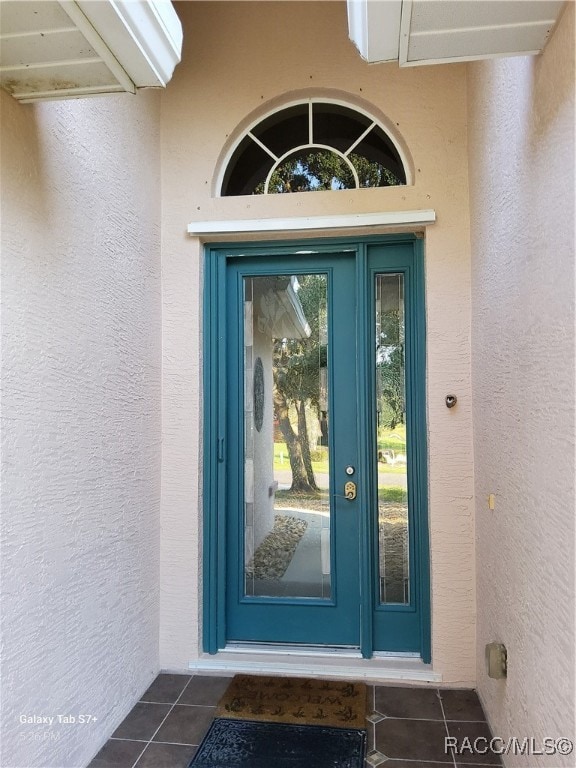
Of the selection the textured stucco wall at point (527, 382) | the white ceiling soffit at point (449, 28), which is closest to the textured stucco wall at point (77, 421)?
the white ceiling soffit at point (449, 28)

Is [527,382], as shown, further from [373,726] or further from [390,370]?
[373,726]

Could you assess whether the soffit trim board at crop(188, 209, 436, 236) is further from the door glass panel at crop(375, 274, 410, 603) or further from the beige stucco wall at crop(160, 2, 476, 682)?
the door glass panel at crop(375, 274, 410, 603)

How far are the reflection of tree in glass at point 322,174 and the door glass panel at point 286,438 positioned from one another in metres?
0.51

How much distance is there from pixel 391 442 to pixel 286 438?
609 mm

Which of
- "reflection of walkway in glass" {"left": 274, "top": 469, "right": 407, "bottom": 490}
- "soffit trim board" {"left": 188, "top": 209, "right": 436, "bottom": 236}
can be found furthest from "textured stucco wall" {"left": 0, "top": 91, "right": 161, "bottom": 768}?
"reflection of walkway in glass" {"left": 274, "top": 469, "right": 407, "bottom": 490}

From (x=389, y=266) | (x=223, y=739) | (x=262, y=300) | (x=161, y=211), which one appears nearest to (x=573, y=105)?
(x=389, y=266)

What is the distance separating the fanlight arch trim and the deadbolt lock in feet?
5.51

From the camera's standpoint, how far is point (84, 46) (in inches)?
59.8

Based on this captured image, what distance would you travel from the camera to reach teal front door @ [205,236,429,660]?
9.32 feet

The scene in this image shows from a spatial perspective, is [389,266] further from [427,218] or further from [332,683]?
[332,683]

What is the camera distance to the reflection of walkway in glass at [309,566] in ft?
9.63

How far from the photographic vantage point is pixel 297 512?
2.97 metres

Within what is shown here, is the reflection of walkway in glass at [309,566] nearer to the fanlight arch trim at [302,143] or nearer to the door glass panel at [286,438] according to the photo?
the door glass panel at [286,438]

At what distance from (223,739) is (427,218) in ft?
8.76
